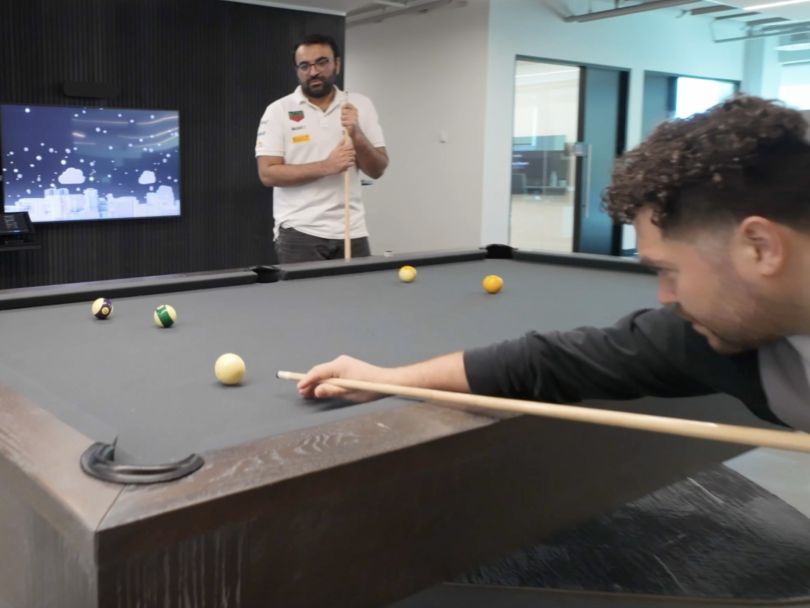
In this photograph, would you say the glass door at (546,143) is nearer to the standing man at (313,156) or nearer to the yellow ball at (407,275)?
the standing man at (313,156)

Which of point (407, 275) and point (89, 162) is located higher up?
point (89, 162)

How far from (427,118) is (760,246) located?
21.3 feet

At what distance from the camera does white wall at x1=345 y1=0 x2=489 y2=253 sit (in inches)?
267

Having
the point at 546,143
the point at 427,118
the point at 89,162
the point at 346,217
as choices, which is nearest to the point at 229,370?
the point at 346,217

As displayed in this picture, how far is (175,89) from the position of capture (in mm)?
5516

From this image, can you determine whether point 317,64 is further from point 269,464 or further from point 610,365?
point 269,464

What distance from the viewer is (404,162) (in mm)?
7465

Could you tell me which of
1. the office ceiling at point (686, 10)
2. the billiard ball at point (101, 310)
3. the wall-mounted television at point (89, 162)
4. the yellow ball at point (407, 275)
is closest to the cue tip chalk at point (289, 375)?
the billiard ball at point (101, 310)

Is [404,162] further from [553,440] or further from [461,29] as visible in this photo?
[553,440]

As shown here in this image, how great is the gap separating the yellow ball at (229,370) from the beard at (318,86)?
2.37 metres

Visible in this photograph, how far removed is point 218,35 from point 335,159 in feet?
9.38

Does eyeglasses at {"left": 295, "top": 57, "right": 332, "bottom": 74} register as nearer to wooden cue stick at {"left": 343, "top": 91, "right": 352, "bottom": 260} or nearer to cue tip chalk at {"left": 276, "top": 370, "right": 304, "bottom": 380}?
wooden cue stick at {"left": 343, "top": 91, "right": 352, "bottom": 260}

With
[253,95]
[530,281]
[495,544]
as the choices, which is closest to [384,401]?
[495,544]

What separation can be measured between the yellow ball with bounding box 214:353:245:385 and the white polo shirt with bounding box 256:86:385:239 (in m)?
2.19
